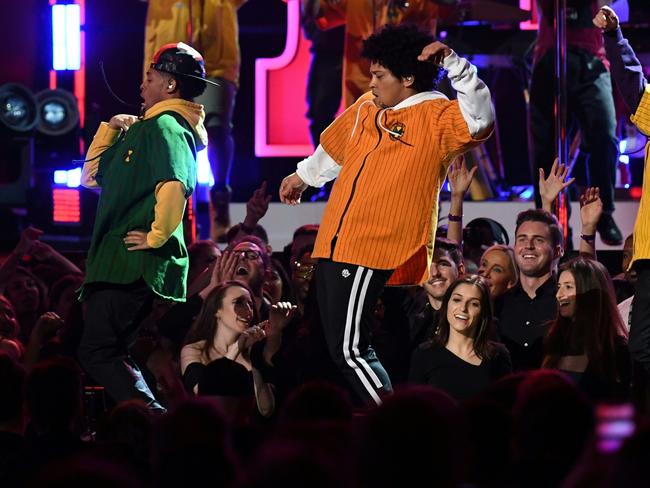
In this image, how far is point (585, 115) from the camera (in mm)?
7234

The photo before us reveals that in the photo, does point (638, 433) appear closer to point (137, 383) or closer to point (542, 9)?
point (137, 383)

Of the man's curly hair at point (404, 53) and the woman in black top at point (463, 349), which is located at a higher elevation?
the man's curly hair at point (404, 53)

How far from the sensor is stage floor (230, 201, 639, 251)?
8.16 meters

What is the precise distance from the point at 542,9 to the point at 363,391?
4.03 m

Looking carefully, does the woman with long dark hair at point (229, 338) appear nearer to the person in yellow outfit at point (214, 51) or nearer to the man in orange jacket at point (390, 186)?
the man in orange jacket at point (390, 186)

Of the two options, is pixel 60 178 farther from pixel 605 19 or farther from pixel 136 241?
pixel 605 19

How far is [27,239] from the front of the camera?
21.6 ft

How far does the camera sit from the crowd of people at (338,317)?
257 centimetres

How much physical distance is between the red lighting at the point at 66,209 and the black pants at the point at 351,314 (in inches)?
182

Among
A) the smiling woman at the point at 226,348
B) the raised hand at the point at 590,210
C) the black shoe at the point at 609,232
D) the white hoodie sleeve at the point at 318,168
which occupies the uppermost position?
the white hoodie sleeve at the point at 318,168

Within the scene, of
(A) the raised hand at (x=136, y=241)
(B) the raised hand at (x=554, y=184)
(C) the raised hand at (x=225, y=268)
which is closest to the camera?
(A) the raised hand at (x=136, y=241)

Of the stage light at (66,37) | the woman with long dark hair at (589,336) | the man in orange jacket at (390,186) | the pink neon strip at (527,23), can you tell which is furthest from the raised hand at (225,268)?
the pink neon strip at (527,23)

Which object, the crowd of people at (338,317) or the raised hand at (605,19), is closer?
the crowd of people at (338,317)

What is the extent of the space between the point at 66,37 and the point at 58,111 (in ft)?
1.91
